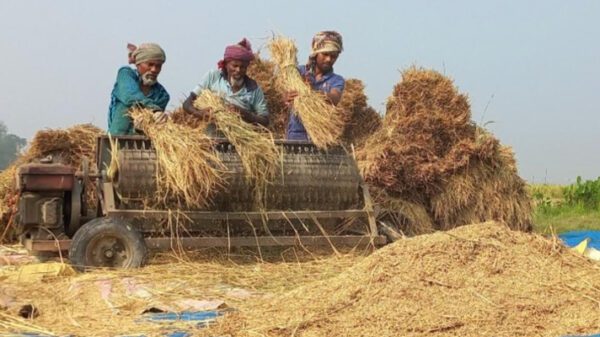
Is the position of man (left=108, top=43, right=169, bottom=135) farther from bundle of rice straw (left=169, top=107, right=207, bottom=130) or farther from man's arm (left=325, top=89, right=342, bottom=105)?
man's arm (left=325, top=89, right=342, bottom=105)

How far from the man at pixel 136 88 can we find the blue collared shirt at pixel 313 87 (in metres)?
1.14

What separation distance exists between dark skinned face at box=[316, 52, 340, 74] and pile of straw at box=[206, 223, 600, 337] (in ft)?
9.10

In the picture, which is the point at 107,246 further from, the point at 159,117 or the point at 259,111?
the point at 259,111

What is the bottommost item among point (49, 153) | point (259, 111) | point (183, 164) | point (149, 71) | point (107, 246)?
point (107, 246)

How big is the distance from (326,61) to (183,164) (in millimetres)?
2044

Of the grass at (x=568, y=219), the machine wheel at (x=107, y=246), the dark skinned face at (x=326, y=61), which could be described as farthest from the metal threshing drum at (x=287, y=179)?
the grass at (x=568, y=219)

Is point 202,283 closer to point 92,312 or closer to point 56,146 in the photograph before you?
point 92,312

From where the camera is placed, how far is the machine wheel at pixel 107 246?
6324 millimetres

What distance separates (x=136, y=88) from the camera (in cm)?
712

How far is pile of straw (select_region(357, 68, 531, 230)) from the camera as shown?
28.8 ft

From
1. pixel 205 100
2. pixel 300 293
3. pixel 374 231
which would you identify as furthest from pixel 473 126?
pixel 300 293

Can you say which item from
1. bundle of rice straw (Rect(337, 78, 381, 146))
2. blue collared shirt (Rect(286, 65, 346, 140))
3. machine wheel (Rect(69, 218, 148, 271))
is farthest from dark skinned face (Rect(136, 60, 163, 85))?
bundle of rice straw (Rect(337, 78, 381, 146))

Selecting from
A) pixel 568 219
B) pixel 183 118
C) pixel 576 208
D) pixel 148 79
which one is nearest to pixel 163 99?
pixel 148 79

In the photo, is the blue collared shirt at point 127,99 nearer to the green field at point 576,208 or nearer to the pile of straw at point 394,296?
the pile of straw at point 394,296
